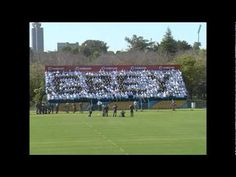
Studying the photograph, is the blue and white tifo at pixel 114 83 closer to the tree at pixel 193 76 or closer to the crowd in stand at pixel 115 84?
the crowd in stand at pixel 115 84

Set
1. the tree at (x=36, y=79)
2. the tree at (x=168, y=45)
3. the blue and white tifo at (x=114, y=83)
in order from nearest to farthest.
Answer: the blue and white tifo at (x=114, y=83) → the tree at (x=36, y=79) → the tree at (x=168, y=45)

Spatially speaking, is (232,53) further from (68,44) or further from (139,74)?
(68,44)

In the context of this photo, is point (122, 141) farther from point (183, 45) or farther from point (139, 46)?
point (139, 46)

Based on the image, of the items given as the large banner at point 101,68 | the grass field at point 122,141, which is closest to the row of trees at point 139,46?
the large banner at point 101,68

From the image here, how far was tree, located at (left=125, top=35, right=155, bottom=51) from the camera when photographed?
74.4 m

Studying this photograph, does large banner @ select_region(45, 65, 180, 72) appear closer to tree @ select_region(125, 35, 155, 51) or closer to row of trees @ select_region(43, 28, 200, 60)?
row of trees @ select_region(43, 28, 200, 60)

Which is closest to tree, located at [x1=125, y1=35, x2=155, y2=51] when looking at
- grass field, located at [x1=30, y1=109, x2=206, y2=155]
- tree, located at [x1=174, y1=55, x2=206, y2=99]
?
tree, located at [x1=174, y1=55, x2=206, y2=99]

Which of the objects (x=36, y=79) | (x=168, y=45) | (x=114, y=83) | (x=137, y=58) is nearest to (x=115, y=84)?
(x=114, y=83)

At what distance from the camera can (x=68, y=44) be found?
76.1 m

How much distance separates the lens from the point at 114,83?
44.3 metres

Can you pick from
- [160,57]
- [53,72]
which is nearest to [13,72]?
[53,72]

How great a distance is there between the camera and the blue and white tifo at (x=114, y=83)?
42.6 metres

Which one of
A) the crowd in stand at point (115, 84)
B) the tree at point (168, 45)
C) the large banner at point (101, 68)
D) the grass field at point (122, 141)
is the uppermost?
the tree at point (168, 45)
